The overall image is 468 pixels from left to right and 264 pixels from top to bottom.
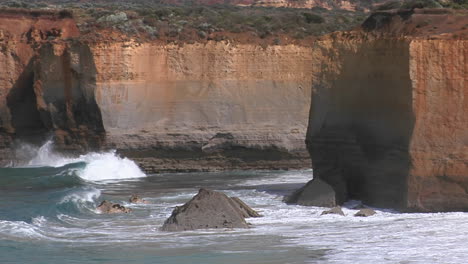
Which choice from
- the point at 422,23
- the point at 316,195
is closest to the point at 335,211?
the point at 316,195

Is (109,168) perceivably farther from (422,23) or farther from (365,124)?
(422,23)

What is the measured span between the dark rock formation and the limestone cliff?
11928 millimetres

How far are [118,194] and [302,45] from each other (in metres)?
11.3

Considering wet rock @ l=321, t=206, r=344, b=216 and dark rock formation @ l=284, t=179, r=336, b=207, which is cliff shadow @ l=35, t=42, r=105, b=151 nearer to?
dark rock formation @ l=284, t=179, r=336, b=207

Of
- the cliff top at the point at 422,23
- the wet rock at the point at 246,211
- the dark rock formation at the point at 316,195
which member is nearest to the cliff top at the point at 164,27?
the cliff top at the point at 422,23

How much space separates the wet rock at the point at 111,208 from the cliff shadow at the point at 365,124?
3.97m

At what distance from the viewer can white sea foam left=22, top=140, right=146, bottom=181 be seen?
30.7 metres

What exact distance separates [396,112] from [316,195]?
7.92ft

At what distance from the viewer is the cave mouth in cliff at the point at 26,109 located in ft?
116

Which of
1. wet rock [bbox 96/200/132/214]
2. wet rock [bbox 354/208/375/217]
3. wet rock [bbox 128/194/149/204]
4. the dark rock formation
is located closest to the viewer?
wet rock [bbox 354/208/375/217]

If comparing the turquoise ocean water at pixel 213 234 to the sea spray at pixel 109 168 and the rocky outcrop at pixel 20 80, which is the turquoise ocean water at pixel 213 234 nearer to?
the sea spray at pixel 109 168

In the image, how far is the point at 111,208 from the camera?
67.2 feet

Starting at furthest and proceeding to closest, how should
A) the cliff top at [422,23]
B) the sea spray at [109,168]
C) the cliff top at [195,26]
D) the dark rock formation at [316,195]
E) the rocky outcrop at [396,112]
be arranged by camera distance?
the cliff top at [195,26], the sea spray at [109,168], the dark rock formation at [316,195], the cliff top at [422,23], the rocky outcrop at [396,112]

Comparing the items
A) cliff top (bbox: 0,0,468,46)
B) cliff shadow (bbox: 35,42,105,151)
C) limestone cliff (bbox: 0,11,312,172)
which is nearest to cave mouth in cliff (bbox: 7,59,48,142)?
limestone cliff (bbox: 0,11,312,172)
